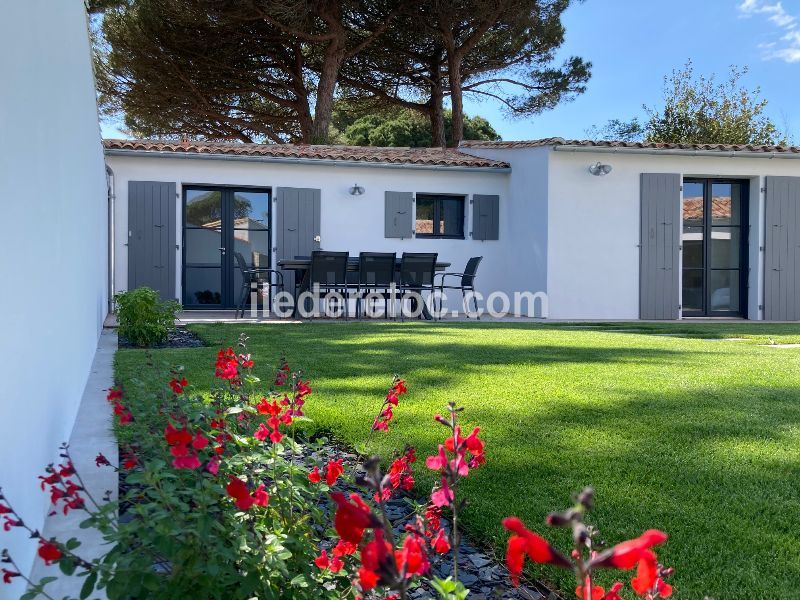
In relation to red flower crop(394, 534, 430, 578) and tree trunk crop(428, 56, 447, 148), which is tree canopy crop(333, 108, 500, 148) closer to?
tree trunk crop(428, 56, 447, 148)

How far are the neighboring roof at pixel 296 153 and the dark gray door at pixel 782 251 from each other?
177 inches

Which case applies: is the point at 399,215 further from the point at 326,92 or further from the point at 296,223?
the point at 326,92

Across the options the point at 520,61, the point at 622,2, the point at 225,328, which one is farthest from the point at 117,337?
the point at 622,2

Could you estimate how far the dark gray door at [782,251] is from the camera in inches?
504

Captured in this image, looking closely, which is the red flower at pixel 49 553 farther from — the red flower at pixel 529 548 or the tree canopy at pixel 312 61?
the tree canopy at pixel 312 61

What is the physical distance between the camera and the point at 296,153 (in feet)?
41.0

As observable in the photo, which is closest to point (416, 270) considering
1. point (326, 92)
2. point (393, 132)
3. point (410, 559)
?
point (326, 92)

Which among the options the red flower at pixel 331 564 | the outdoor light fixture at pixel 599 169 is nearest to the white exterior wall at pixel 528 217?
the outdoor light fixture at pixel 599 169

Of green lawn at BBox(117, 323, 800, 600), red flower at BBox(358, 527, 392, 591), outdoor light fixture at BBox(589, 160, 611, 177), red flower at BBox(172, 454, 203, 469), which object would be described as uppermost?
outdoor light fixture at BBox(589, 160, 611, 177)

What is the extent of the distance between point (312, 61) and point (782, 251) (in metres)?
11.2

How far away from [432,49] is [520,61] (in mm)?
2514

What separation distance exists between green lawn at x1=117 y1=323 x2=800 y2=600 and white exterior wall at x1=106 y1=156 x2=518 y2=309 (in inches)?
227

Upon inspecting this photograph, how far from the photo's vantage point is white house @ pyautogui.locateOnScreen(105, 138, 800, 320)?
1229cm

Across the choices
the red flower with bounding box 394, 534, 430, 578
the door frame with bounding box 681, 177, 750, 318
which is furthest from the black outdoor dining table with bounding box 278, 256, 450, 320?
the red flower with bounding box 394, 534, 430, 578
